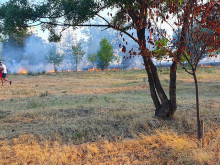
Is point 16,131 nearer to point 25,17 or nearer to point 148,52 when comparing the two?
point 25,17

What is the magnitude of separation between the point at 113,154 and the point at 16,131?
10.1 ft

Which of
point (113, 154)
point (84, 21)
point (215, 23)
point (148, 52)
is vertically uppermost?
point (84, 21)

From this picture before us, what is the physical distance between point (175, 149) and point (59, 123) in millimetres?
3734

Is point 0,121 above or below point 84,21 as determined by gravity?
below

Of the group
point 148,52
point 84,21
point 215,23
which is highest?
point 84,21

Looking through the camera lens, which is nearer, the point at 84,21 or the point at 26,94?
the point at 84,21

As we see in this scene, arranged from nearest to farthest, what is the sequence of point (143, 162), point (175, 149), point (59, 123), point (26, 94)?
point (143, 162) < point (175, 149) < point (59, 123) < point (26, 94)

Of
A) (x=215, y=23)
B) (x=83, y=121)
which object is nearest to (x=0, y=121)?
(x=83, y=121)

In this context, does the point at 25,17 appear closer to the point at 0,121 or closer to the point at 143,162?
the point at 0,121

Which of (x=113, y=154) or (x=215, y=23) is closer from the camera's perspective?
(x=215, y=23)

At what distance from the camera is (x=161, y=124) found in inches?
241

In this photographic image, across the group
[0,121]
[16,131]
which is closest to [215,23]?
[16,131]

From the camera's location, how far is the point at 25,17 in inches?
243

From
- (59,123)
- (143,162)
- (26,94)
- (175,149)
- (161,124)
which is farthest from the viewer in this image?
(26,94)
